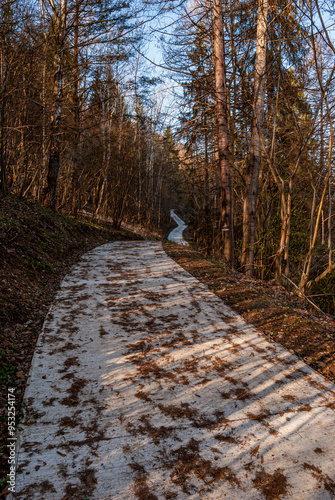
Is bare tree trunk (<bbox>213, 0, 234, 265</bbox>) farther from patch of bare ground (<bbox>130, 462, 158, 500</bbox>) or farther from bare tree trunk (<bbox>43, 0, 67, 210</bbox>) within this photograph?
patch of bare ground (<bbox>130, 462, 158, 500</bbox>)

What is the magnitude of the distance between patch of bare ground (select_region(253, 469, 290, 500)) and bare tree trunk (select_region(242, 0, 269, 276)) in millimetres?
5820

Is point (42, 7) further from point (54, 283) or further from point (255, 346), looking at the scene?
point (255, 346)

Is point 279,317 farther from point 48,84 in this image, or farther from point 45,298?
point 48,84

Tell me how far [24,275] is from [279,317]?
13.3 feet

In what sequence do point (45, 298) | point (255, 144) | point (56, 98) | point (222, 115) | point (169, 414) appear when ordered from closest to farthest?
point (169, 414) < point (45, 298) < point (255, 144) < point (222, 115) < point (56, 98)

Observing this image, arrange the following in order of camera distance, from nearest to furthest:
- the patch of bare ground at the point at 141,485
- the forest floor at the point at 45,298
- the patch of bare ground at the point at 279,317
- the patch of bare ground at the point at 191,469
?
the patch of bare ground at the point at 141,485 → the patch of bare ground at the point at 191,469 → the forest floor at the point at 45,298 → the patch of bare ground at the point at 279,317

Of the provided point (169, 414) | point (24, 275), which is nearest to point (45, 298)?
point (24, 275)

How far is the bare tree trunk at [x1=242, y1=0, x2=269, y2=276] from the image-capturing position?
678 cm

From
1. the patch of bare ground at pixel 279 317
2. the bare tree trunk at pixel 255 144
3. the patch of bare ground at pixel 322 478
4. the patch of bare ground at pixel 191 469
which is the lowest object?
the patch of bare ground at pixel 191 469

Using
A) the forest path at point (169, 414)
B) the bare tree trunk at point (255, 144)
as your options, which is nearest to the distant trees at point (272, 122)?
the bare tree trunk at point (255, 144)

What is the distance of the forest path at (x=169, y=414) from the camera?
1.92m

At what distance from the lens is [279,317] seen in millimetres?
4359

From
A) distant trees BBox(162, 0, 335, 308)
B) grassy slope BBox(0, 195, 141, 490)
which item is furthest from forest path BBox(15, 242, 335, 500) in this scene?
distant trees BBox(162, 0, 335, 308)

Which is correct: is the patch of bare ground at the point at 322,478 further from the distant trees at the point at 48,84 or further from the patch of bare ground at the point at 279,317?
the distant trees at the point at 48,84
